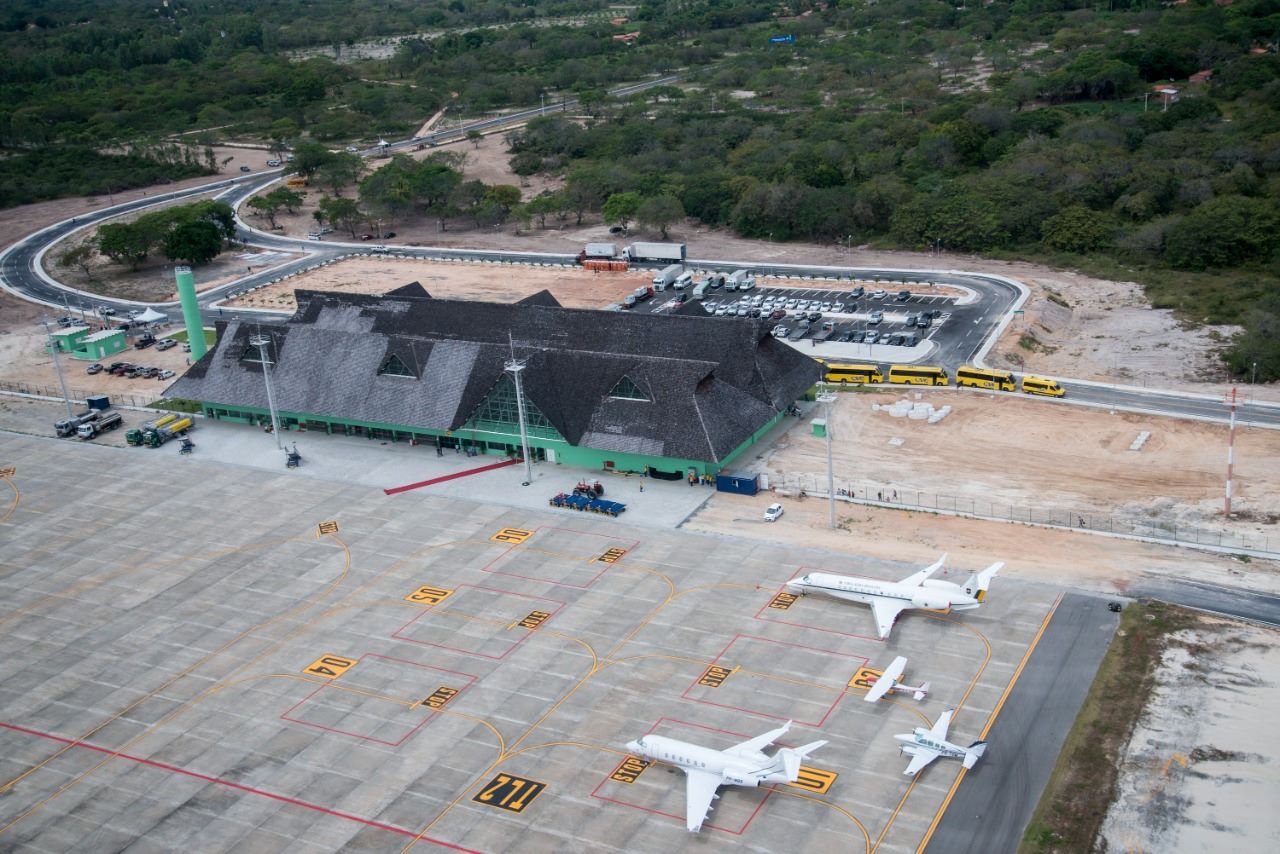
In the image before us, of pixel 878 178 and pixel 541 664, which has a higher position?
pixel 878 178

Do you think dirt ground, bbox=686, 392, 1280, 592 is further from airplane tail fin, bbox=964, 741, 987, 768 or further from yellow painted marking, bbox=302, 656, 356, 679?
yellow painted marking, bbox=302, 656, 356, 679

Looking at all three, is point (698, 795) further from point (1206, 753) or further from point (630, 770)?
point (1206, 753)

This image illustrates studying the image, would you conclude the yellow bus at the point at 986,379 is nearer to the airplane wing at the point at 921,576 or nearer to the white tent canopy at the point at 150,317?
the airplane wing at the point at 921,576

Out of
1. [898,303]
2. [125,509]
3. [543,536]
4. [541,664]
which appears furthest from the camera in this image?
[898,303]

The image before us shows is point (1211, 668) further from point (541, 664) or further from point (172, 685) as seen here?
point (172, 685)

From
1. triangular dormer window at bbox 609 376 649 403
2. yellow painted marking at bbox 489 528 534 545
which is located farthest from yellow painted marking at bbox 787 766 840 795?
triangular dormer window at bbox 609 376 649 403

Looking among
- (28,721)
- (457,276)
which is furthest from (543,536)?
(457,276)
